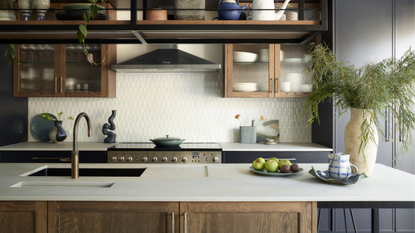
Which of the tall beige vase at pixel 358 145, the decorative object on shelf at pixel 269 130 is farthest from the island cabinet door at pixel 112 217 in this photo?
the decorative object on shelf at pixel 269 130

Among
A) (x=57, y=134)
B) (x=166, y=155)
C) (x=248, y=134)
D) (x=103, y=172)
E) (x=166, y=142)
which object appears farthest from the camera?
(x=248, y=134)

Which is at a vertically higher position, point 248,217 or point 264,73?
point 264,73

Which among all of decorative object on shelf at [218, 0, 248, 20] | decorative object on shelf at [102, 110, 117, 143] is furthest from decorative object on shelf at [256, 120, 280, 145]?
decorative object on shelf at [218, 0, 248, 20]

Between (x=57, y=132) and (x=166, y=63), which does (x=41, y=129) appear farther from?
(x=166, y=63)

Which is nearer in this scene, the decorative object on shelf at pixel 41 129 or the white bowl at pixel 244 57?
the white bowl at pixel 244 57

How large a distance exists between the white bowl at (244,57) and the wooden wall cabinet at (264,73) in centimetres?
1

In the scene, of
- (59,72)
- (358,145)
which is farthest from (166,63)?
(358,145)

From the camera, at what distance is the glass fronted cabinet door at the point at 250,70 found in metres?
3.56

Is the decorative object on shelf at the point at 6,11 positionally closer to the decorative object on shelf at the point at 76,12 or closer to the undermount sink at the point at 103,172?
the decorative object on shelf at the point at 76,12

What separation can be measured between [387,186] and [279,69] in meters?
2.14

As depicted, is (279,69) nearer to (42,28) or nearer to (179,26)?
(179,26)

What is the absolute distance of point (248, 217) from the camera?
4.98 ft

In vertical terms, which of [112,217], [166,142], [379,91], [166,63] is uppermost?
[166,63]

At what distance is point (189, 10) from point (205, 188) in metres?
1.04
